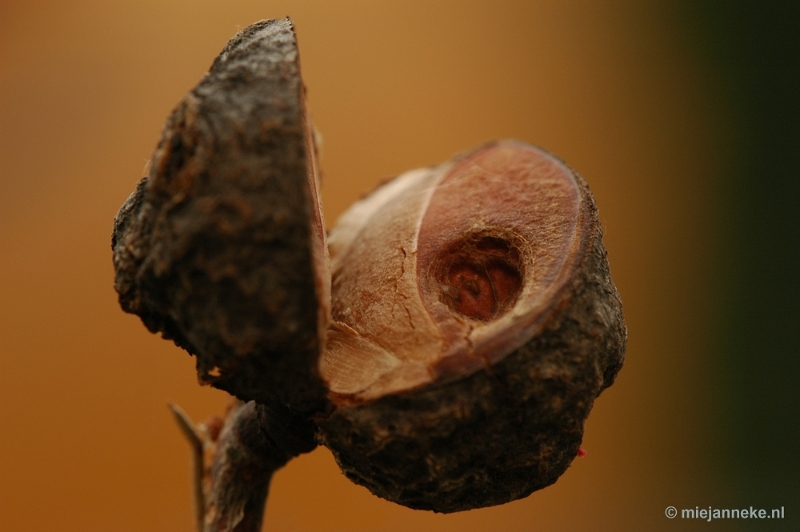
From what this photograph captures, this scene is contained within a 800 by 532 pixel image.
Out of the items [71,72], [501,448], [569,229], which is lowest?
[501,448]

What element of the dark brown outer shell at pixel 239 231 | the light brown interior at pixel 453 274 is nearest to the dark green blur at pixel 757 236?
the light brown interior at pixel 453 274

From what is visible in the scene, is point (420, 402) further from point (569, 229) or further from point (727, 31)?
point (727, 31)

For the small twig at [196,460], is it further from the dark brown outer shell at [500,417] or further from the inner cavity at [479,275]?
the inner cavity at [479,275]

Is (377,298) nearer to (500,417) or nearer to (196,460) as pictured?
(500,417)

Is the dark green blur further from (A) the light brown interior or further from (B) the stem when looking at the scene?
(B) the stem

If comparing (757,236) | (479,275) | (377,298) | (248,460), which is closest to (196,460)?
(248,460)

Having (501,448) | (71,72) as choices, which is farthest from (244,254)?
(71,72)

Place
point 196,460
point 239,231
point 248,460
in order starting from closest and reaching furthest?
point 239,231
point 248,460
point 196,460

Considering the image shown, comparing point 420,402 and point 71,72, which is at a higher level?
point 71,72
